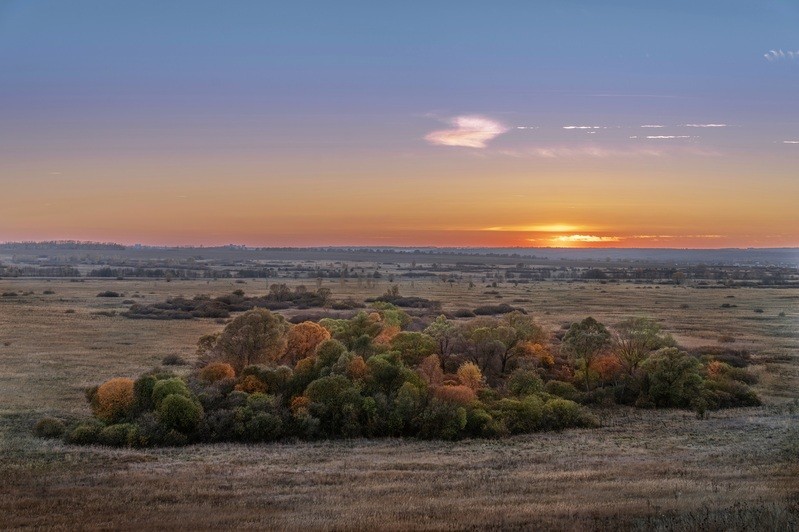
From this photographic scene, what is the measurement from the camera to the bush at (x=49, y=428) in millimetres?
23844

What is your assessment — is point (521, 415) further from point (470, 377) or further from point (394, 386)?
point (394, 386)

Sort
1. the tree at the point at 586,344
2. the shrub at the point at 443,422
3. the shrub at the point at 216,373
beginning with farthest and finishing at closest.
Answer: the tree at the point at 586,344, the shrub at the point at 216,373, the shrub at the point at 443,422

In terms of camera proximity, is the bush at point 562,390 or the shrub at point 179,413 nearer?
the shrub at point 179,413

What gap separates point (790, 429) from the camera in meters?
24.9

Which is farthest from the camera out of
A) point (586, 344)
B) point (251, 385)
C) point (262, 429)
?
point (586, 344)

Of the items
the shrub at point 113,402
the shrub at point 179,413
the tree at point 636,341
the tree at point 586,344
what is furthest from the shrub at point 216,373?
the tree at point 636,341

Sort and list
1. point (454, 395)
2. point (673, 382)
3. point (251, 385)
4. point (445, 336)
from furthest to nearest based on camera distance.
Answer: point (445, 336)
point (673, 382)
point (251, 385)
point (454, 395)

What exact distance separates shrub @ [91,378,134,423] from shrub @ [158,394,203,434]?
1964 mm

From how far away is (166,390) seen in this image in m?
24.8

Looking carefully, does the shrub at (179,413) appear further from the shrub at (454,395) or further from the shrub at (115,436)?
the shrub at (454,395)

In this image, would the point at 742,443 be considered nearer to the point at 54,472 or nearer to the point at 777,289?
the point at 54,472

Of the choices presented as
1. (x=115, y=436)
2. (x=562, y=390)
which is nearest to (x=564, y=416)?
(x=562, y=390)

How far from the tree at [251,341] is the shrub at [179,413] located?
8959 mm

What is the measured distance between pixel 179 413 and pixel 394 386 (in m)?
8.43
